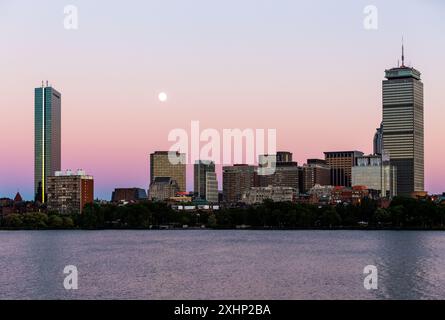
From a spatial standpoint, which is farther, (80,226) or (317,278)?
(80,226)

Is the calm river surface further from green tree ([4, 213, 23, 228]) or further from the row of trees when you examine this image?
green tree ([4, 213, 23, 228])

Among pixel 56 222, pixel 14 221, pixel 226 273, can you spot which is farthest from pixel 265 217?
pixel 226 273

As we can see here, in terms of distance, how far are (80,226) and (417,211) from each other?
292ft

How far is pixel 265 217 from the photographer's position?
171750mm

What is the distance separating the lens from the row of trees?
161625 millimetres

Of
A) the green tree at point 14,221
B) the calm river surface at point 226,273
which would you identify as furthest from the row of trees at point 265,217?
the calm river surface at point 226,273

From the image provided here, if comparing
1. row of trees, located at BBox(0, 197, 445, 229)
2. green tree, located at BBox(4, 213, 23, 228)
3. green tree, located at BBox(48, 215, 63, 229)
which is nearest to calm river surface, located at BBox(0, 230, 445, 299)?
row of trees, located at BBox(0, 197, 445, 229)

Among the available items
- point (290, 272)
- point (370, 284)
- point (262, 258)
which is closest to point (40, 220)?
point (262, 258)

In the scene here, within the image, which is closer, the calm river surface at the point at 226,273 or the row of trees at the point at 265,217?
the calm river surface at the point at 226,273

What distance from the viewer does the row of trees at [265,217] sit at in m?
162

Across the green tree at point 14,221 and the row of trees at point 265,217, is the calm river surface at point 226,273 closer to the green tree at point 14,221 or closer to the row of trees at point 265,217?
the row of trees at point 265,217
